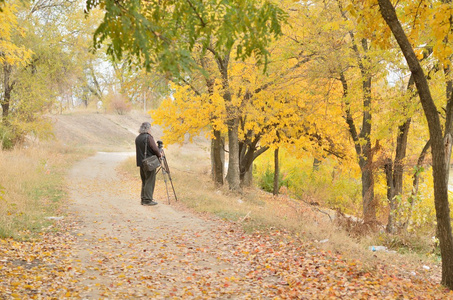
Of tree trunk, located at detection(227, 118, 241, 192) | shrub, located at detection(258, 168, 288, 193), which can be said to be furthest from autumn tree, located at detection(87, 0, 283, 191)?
shrub, located at detection(258, 168, 288, 193)

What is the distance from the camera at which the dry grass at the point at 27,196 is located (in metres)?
7.64

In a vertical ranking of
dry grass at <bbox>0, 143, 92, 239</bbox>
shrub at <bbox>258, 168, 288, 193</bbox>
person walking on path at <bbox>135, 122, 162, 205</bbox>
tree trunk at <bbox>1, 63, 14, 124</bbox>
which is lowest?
shrub at <bbox>258, 168, 288, 193</bbox>

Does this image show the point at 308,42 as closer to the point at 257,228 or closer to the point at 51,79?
the point at 257,228

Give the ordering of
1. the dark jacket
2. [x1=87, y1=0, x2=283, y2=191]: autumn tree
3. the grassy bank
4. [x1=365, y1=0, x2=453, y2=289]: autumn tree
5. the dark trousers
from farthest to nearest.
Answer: the dark trousers
the dark jacket
the grassy bank
[x1=365, y1=0, x2=453, y2=289]: autumn tree
[x1=87, y1=0, x2=283, y2=191]: autumn tree

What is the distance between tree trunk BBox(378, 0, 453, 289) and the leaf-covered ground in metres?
0.56

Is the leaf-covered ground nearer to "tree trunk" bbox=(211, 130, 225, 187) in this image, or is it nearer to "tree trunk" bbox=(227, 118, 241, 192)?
"tree trunk" bbox=(227, 118, 241, 192)

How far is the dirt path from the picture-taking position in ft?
17.9

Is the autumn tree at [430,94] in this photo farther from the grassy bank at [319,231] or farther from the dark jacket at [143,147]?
the dark jacket at [143,147]

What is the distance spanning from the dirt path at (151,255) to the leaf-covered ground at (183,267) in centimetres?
1

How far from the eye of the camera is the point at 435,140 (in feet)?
18.5

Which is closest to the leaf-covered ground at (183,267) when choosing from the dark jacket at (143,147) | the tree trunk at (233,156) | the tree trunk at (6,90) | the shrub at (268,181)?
the dark jacket at (143,147)

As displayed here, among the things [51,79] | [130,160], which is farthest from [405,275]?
[51,79]

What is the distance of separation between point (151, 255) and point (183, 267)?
2.50ft

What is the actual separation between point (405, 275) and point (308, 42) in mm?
7069
